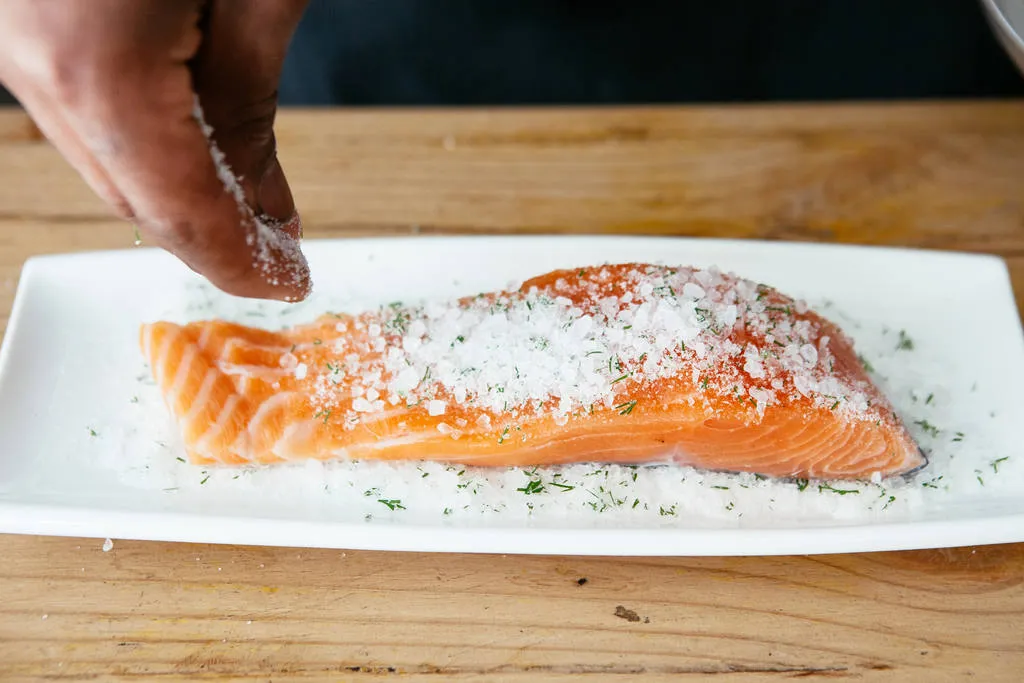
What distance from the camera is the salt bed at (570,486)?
6.68 ft

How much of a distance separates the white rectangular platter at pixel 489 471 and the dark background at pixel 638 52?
124 cm

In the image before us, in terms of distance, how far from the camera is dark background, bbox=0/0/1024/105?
339 centimetres

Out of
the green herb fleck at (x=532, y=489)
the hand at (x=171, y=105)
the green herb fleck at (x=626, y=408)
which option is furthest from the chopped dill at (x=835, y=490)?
the hand at (x=171, y=105)

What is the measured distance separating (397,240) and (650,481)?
37.5 inches

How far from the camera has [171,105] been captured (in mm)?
1356

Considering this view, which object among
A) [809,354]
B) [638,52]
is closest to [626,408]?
[809,354]

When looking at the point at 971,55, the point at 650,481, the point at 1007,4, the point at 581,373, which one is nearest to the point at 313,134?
the point at 581,373

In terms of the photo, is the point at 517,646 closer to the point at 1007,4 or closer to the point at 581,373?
the point at 581,373

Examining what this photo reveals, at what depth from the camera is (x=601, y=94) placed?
3.60 m

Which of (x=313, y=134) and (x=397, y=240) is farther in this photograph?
(x=313, y=134)

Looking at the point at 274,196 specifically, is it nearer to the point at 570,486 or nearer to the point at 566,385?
the point at 566,385

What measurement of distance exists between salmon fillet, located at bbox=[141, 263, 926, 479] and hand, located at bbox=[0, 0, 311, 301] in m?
0.56

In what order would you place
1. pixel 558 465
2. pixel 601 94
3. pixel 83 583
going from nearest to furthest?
pixel 83 583, pixel 558 465, pixel 601 94

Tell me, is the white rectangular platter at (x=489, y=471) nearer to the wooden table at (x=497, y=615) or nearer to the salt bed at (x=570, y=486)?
the salt bed at (x=570, y=486)
